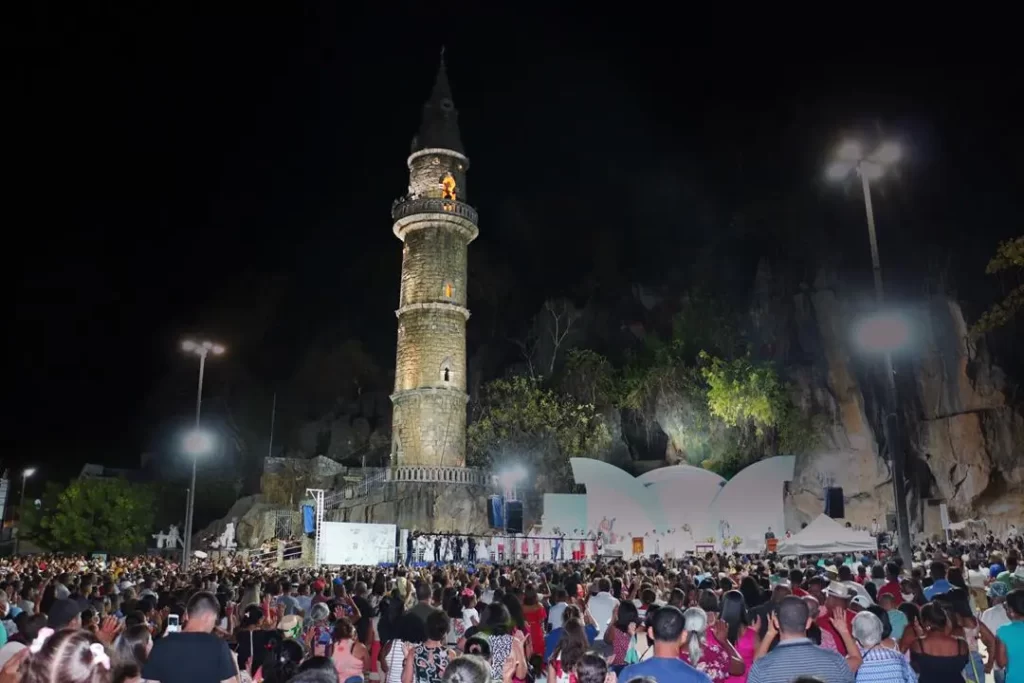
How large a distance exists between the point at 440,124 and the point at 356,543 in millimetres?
22296

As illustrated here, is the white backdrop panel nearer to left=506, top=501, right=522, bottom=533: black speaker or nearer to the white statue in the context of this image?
left=506, top=501, right=522, bottom=533: black speaker

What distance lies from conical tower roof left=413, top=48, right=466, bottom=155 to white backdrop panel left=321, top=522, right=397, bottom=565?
66.7ft

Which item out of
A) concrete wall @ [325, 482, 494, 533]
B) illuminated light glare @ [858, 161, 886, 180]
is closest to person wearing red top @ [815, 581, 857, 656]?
illuminated light glare @ [858, 161, 886, 180]

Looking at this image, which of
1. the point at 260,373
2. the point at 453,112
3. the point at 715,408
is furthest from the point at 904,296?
the point at 260,373

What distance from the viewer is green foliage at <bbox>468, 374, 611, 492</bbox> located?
37.2 m

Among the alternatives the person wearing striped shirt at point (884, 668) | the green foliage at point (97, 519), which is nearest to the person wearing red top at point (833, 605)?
the person wearing striped shirt at point (884, 668)

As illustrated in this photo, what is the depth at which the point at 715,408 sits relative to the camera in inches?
1335

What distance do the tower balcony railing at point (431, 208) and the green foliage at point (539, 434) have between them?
8.63 meters

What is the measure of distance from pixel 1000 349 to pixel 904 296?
3937 millimetres

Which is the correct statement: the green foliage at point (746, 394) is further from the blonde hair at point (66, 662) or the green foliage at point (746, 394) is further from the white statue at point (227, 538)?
the blonde hair at point (66, 662)

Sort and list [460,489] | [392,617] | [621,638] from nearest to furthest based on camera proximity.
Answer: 1. [621,638]
2. [392,617]
3. [460,489]

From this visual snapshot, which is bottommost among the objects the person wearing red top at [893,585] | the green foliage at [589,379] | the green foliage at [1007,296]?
the person wearing red top at [893,585]

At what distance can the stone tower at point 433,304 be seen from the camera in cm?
3606

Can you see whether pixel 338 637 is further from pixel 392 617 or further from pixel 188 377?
pixel 188 377
